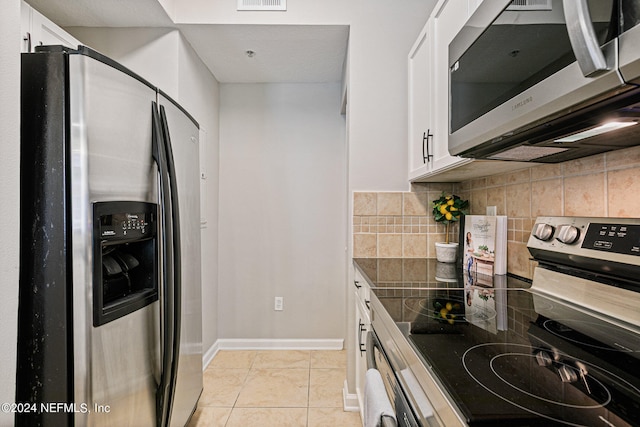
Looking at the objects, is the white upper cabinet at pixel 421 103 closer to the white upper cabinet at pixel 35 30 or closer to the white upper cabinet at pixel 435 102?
the white upper cabinet at pixel 435 102

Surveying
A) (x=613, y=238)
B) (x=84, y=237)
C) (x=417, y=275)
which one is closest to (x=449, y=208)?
(x=417, y=275)

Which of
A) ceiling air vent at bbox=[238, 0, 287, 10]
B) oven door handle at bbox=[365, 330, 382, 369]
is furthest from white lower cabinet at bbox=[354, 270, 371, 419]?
ceiling air vent at bbox=[238, 0, 287, 10]

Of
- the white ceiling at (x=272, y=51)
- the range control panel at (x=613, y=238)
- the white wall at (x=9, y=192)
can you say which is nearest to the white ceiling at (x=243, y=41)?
the white ceiling at (x=272, y=51)

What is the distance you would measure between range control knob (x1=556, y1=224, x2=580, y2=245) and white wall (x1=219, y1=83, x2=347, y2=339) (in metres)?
2.07

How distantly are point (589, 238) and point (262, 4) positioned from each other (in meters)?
2.11

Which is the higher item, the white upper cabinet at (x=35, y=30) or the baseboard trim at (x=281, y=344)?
the white upper cabinet at (x=35, y=30)

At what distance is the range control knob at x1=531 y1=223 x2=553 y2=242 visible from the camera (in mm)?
1219

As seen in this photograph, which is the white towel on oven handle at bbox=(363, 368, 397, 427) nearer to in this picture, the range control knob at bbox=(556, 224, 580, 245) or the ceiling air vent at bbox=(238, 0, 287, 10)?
the range control knob at bbox=(556, 224, 580, 245)

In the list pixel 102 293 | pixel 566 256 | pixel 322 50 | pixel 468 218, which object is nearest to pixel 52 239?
pixel 102 293

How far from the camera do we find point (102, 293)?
1104mm

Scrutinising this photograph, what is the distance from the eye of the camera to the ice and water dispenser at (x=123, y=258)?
1083mm

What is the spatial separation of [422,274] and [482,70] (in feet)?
3.02

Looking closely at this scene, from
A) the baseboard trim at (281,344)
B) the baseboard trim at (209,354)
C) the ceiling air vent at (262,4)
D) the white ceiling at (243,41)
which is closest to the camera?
the white ceiling at (243,41)

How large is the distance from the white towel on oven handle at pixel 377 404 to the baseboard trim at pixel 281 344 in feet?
7.54
